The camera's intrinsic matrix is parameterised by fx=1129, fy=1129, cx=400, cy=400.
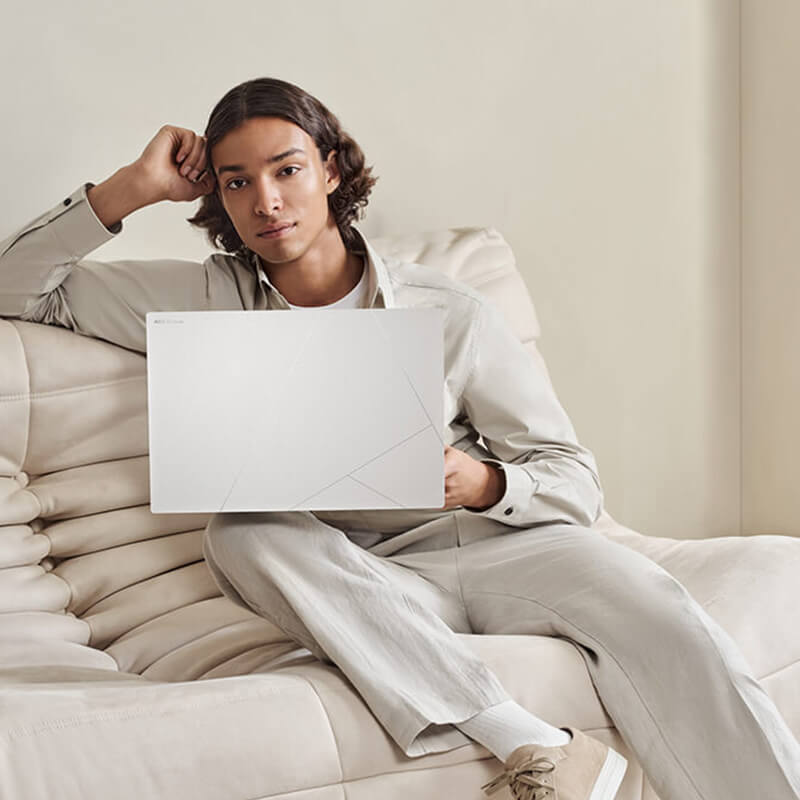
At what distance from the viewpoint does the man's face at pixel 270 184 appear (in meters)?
1.43

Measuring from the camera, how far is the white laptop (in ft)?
3.97

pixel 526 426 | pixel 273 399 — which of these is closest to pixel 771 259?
pixel 526 426

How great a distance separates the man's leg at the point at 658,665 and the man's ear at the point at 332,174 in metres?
0.58

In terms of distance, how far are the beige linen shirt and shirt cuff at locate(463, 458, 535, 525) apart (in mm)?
19

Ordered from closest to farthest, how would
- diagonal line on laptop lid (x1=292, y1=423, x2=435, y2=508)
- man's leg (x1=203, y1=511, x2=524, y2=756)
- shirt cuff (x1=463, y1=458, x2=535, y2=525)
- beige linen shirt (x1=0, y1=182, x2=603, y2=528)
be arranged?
man's leg (x1=203, y1=511, x2=524, y2=756), diagonal line on laptop lid (x1=292, y1=423, x2=435, y2=508), shirt cuff (x1=463, y1=458, x2=535, y2=525), beige linen shirt (x1=0, y1=182, x2=603, y2=528)

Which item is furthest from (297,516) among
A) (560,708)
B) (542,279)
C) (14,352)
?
(542,279)

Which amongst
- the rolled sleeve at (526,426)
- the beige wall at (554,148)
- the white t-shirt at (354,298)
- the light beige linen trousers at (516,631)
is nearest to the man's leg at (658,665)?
the light beige linen trousers at (516,631)

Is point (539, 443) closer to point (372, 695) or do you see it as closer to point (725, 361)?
point (372, 695)

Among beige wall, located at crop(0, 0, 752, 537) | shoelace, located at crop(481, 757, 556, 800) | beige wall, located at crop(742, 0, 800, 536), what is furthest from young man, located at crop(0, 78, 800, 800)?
beige wall, located at crop(742, 0, 800, 536)

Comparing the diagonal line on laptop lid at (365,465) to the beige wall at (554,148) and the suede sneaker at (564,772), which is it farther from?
the beige wall at (554,148)

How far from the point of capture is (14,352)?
4.81 feet

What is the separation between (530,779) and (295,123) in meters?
0.86

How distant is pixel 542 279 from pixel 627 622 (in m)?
1.19

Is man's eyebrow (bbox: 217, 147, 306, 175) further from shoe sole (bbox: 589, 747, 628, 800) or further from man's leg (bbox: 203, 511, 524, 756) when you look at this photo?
shoe sole (bbox: 589, 747, 628, 800)
